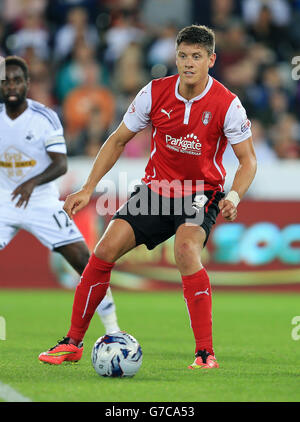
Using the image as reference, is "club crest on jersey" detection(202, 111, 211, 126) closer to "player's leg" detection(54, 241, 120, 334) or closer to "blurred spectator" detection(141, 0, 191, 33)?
"player's leg" detection(54, 241, 120, 334)

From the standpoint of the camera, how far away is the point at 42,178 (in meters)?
8.01

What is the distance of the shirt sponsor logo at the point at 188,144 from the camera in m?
6.62

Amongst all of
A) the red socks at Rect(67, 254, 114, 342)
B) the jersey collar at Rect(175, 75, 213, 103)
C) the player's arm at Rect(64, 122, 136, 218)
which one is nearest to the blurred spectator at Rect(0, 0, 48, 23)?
the player's arm at Rect(64, 122, 136, 218)

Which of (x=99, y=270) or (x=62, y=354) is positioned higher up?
(x=99, y=270)

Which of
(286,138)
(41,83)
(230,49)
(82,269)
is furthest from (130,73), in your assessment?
(82,269)

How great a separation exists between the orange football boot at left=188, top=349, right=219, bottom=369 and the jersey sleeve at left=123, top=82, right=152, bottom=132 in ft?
5.62

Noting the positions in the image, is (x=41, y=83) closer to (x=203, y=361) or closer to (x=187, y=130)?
(x=187, y=130)

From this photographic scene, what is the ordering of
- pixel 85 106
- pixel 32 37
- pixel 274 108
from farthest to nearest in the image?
pixel 32 37 < pixel 274 108 < pixel 85 106

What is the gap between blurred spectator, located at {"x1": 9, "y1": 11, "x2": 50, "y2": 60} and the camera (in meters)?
16.2

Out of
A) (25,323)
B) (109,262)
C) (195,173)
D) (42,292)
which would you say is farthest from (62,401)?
(42,292)

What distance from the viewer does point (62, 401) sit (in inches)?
198

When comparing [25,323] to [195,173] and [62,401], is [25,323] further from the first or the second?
[62,401]

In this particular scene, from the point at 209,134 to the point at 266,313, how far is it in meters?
5.04

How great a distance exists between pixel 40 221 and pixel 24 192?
1.09 feet
